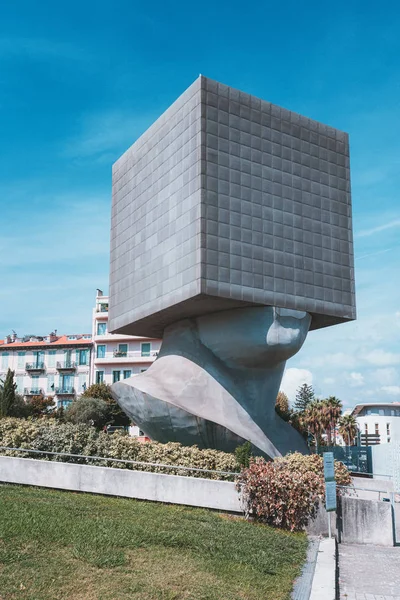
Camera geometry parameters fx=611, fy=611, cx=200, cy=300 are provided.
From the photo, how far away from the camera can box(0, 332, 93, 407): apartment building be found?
6788cm

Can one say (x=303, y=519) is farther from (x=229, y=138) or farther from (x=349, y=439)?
(x=349, y=439)

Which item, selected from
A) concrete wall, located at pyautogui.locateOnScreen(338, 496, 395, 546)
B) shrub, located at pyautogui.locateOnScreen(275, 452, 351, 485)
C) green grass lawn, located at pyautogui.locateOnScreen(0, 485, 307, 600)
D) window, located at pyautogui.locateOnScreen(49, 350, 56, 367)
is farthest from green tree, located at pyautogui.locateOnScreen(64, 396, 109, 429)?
concrete wall, located at pyautogui.locateOnScreen(338, 496, 395, 546)

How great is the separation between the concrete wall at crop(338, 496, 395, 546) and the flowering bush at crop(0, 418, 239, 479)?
419cm

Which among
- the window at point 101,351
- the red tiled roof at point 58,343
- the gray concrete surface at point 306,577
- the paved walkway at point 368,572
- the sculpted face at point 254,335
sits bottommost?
the paved walkway at point 368,572

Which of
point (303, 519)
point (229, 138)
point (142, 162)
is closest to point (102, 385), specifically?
point (142, 162)

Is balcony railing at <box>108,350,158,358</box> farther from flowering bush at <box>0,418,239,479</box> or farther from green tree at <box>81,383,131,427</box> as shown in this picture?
flowering bush at <box>0,418,239,479</box>

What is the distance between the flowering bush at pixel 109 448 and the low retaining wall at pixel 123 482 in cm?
128

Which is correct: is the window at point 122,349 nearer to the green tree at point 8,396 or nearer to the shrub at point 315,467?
the green tree at point 8,396

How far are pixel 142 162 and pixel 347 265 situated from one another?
34.5ft

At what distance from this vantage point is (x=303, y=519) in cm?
1403

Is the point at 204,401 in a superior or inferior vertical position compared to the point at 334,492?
superior

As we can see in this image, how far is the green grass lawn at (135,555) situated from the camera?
8258mm

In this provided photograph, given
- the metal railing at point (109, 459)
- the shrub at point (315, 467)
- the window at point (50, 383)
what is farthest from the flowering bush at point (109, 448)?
the window at point (50, 383)

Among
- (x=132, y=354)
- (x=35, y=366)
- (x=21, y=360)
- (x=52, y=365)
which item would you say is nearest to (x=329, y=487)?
(x=132, y=354)
